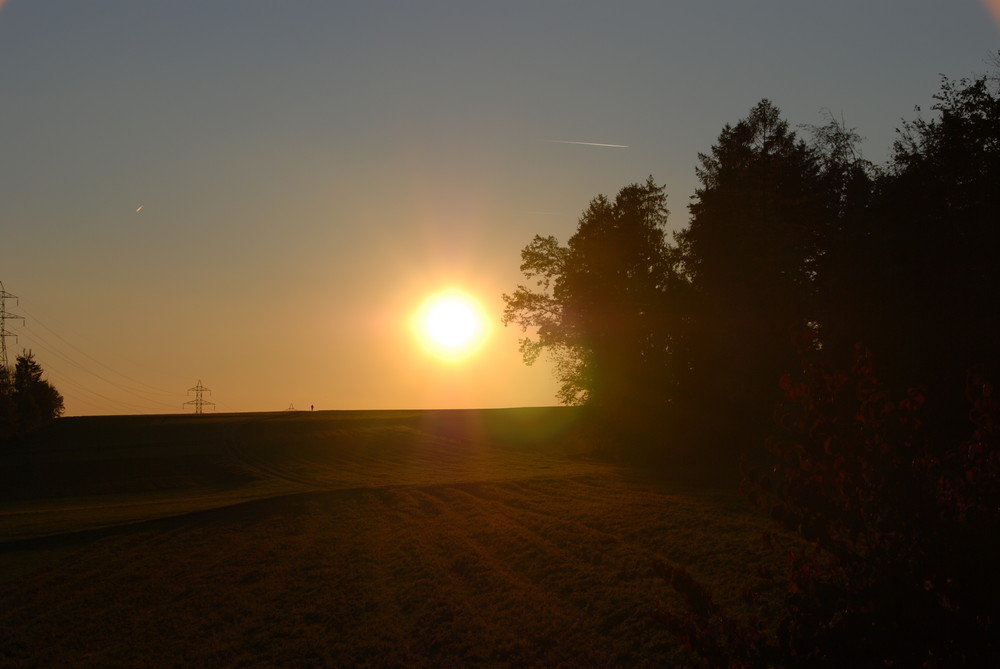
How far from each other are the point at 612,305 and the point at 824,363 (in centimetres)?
3234

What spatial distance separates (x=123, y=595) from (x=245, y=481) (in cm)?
2894

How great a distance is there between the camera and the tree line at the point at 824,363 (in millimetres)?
5527

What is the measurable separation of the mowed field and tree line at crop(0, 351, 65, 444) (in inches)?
1710

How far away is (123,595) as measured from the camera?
1702cm

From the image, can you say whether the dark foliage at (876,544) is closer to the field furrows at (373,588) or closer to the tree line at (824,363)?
the tree line at (824,363)

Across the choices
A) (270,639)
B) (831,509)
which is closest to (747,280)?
(270,639)

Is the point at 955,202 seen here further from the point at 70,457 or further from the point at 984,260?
the point at 70,457

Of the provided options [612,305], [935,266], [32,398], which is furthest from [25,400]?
[935,266]

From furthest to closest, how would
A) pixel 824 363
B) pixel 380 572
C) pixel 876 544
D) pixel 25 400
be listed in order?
pixel 25 400, pixel 380 572, pixel 824 363, pixel 876 544

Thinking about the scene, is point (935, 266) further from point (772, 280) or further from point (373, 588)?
point (373, 588)

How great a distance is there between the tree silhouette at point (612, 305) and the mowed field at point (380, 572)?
674 centimetres

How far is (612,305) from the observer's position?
4234cm

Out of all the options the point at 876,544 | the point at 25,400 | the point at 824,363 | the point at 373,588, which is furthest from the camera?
the point at 25,400

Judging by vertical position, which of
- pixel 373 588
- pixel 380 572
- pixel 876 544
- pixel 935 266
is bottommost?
pixel 373 588
